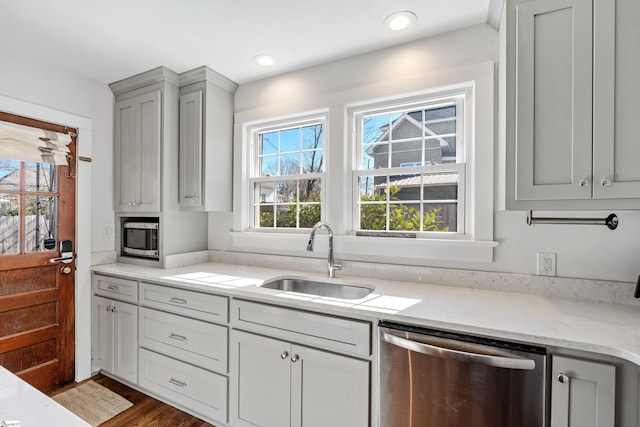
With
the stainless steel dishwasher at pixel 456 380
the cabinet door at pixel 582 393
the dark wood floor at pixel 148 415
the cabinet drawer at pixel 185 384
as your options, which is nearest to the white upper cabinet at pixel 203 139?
the cabinet drawer at pixel 185 384

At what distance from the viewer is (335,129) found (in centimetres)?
237

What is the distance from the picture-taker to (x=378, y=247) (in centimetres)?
219

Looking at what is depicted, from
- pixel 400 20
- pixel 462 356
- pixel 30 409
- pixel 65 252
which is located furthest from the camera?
pixel 65 252

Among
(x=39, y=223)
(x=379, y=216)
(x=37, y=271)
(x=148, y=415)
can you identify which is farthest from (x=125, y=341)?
(x=379, y=216)

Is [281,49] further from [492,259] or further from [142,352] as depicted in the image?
[142,352]

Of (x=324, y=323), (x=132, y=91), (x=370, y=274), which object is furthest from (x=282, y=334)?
(x=132, y=91)

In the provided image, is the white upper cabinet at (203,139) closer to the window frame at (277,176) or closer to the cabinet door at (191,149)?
the cabinet door at (191,149)

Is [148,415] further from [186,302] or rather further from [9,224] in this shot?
[9,224]

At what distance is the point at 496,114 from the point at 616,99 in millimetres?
597

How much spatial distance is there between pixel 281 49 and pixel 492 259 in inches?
75.3

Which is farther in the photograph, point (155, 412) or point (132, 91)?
point (132, 91)

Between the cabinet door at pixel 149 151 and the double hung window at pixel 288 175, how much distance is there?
2.52ft

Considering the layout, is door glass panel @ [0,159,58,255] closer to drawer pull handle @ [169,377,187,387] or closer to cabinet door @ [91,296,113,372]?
cabinet door @ [91,296,113,372]

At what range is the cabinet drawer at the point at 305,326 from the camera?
60.1 inches
